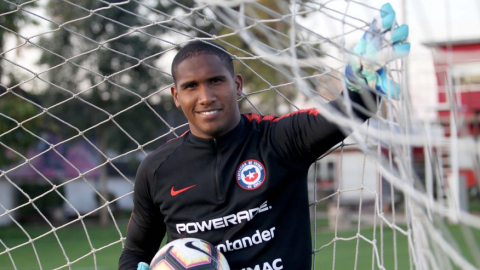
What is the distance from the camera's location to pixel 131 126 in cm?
2044

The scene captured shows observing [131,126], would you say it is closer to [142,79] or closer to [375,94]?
[142,79]

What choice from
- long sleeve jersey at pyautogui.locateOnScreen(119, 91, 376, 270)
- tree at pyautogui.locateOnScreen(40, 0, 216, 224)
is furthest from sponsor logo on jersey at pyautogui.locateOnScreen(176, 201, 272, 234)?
tree at pyautogui.locateOnScreen(40, 0, 216, 224)

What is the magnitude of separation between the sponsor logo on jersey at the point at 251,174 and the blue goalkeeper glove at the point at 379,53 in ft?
1.94

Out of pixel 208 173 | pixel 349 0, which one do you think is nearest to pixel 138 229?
pixel 208 173

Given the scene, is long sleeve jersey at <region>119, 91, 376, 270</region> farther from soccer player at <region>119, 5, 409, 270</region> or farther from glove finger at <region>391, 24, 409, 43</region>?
glove finger at <region>391, 24, 409, 43</region>

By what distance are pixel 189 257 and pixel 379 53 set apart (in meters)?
1.03

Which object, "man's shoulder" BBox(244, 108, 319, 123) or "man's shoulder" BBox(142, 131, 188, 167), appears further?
"man's shoulder" BBox(142, 131, 188, 167)

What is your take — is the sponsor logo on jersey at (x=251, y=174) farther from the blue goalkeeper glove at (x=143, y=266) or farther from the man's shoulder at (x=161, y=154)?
the blue goalkeeper glove at (x=143, y=266)

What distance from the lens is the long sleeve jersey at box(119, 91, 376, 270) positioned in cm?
229

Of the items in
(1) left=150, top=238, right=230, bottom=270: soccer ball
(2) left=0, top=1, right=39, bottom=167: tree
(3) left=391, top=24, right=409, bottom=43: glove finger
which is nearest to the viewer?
(3) left=391, top=24, right=409, bottom=43: glove finger

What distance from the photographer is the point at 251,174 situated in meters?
2.34

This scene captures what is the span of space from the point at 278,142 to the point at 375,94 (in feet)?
1.58

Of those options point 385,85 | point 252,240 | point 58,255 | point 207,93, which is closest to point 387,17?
point 385,85

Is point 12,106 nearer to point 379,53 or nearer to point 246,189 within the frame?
point 246,189
